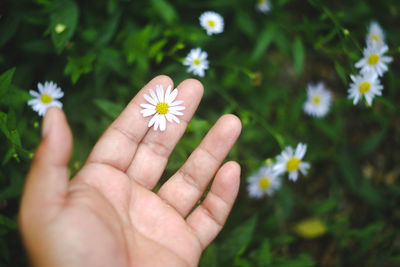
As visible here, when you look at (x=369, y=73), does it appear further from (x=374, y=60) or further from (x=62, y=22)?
(x=62, y=22)

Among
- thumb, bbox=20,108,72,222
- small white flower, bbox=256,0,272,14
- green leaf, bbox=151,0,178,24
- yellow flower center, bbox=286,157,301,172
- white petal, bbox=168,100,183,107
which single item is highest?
small white flower, bbox=256,0,272,14

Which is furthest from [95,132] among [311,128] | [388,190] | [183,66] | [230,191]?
[388,190]

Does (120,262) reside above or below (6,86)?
below

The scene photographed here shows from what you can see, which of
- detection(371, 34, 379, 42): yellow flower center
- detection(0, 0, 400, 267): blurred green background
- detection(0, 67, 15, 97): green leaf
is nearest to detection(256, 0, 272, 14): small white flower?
detection(0, 0, 400, 267): blurred green background

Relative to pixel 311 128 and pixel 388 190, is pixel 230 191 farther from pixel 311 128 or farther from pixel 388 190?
pixel 388 190

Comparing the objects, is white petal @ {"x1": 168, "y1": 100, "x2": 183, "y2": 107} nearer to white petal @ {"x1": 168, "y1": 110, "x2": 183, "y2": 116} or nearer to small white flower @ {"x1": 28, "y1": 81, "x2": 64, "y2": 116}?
white petal @ {"x1": 168, "y1": 110, "x2": 183, "y2": 116}

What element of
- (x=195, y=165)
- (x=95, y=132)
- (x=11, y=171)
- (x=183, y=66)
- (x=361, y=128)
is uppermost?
(x=361, y=128)
